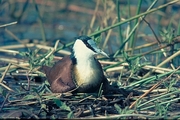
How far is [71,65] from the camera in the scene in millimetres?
5730

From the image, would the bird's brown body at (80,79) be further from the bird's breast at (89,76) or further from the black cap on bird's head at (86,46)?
the black cap on bird's head at (86,46)

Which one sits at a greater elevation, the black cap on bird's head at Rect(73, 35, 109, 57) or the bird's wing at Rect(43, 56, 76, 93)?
the black cap on bird's head at Rect(73, 35, 109, 57)

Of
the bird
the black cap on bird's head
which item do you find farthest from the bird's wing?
the black cap on bird's head

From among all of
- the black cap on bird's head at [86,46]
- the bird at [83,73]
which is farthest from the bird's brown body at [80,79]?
the black cap on bird's head at [86,46]

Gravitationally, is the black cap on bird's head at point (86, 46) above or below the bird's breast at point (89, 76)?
above

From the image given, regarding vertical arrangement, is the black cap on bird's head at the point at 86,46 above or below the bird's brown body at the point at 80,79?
above

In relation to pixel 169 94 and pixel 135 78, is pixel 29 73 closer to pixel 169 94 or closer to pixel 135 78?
pixel 135 78

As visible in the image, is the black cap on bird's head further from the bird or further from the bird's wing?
the bird's wing

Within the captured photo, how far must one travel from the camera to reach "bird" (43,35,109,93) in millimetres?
5551

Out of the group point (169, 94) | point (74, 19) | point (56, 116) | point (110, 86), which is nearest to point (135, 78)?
point (110, 86)

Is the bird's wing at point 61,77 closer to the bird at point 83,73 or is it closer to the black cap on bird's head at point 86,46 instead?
the bird at point 83,73

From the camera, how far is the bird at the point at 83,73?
5.55m

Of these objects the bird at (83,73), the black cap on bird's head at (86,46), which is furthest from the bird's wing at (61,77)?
the black cap on bird's head at (86,46)

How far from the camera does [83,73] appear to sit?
557 centimetres
